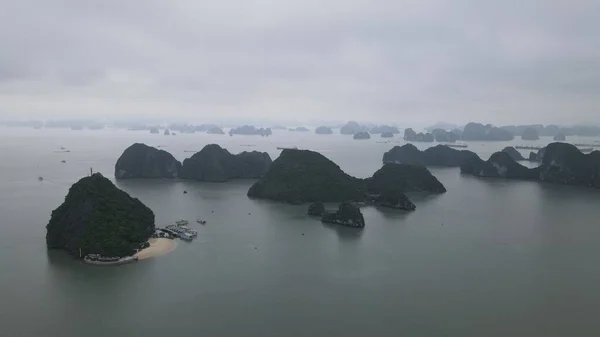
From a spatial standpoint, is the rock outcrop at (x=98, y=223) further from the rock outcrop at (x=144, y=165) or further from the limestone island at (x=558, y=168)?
the limestone island at (x=558, y=168)

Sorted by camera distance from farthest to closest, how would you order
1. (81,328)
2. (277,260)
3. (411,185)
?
(411,185)
(277,260)
(81,328)

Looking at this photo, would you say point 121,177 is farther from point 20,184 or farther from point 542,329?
point 542,329

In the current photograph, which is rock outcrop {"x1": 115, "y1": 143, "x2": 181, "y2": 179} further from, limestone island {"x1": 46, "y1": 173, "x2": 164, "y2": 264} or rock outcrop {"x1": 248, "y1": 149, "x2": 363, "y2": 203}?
Answer: limestone island {"x1": 46, "y1": 173, "x2": 164, "y2": 264}

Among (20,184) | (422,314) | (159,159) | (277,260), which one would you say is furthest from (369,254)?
→ (20,184)

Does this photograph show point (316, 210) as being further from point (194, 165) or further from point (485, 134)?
point (485, 134)

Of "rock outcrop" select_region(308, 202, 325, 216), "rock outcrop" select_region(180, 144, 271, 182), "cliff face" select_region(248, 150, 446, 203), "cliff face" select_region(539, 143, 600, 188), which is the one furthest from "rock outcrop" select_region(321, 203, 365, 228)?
"cliff face" select_region(539, 143, 600, 188)

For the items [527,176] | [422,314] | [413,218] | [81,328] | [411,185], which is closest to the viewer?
[81,328]

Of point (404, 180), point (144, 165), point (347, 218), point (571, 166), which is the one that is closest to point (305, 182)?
point (347, 218)
